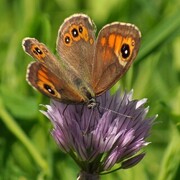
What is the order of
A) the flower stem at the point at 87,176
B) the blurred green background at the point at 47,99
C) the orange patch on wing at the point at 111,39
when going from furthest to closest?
the blurred green background at the point at 47,99
the orange patch on wing at the point at 111,39
the flower stem at the point at 87,176

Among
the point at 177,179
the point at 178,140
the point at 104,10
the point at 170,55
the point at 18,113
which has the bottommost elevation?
the point at 177,179

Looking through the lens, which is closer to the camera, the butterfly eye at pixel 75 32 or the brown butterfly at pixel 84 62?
the brown butterfly at pixel 84 62

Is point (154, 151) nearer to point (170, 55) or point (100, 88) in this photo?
point (170, 55)

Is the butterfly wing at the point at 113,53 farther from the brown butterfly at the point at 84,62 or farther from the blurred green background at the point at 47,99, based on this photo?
the blurred green background at the point at 47,99

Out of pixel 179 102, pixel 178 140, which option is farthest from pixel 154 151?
pixel 178 140

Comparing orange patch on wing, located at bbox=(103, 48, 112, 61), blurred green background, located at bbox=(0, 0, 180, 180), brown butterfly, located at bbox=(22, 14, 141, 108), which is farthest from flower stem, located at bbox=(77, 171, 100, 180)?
blurred green background, located at bbox=(0, 0, 180, 180)

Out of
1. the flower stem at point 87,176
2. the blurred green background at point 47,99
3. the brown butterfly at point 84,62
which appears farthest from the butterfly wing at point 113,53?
the blurred green background at point 47,99
